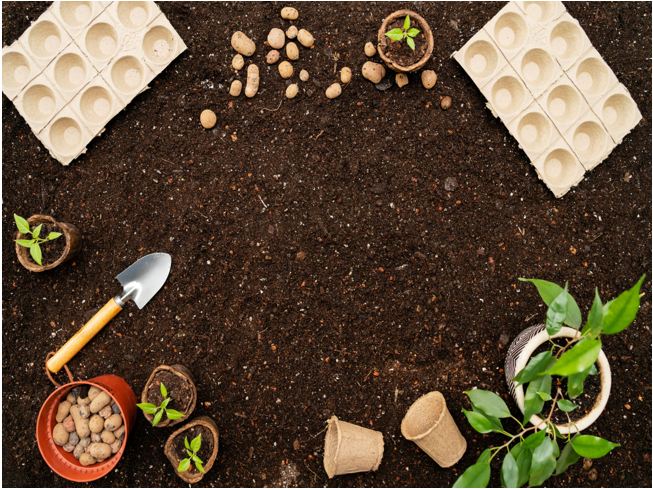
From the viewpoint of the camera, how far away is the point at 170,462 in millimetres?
1559

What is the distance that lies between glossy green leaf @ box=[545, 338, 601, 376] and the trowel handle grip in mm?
1449

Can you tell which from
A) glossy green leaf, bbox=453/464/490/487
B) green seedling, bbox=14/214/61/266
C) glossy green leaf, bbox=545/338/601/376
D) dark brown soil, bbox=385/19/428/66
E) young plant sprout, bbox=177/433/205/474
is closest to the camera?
glossy green leaf, bbox=545/338/601/376

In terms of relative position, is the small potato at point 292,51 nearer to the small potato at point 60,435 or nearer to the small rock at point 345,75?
the small rock at point 345,75

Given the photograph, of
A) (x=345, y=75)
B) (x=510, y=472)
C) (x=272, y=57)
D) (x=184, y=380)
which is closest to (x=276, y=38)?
(x=272, y=57)

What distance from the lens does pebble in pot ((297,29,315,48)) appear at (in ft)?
5.28

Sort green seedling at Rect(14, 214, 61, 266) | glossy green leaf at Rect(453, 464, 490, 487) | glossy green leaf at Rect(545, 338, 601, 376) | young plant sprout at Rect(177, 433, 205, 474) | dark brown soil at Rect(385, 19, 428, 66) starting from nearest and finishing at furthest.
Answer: glossy green leaf at Rect(545, 338, 601, 376), glossy green leaf at Rect(453, 464, 490, 487), young plant sprout at Rect(177, 433, 205, 474), green seedling at Rect(14, 214, 61, 266), dark brown soil at Rect(385, 19, 428, 66)

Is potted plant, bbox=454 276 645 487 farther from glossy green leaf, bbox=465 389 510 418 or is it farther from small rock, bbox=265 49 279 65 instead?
small rock, bbox=265 49 279 65

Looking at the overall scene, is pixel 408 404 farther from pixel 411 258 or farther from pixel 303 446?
pixel 411 258

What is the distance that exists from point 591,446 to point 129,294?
1.59 meters

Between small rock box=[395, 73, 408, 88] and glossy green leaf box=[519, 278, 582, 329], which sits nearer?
glossy green leaf box=[519, 278, 582, 329]

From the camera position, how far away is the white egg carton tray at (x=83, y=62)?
1.61 m

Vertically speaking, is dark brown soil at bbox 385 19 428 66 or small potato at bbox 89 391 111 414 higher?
dark brown soil at bbox 385 19 428 66

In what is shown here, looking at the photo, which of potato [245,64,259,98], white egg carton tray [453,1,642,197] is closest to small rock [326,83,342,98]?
potato [245,64,259,98]

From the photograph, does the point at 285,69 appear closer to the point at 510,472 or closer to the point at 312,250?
the point at 312,250
